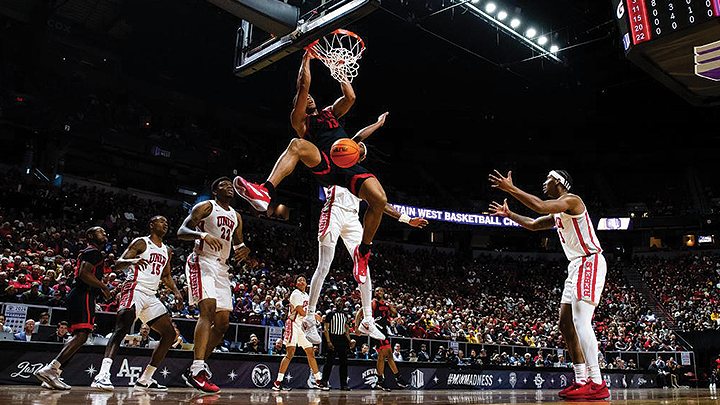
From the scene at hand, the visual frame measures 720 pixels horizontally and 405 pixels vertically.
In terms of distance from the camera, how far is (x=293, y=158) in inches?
181

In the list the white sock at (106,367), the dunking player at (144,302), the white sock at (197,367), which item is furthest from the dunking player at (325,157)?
the white sock at (106,367)

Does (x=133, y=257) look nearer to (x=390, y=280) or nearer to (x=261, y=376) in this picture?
(x=261, y=376)

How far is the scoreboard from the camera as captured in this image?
304 inches

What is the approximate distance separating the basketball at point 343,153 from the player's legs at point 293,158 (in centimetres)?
14

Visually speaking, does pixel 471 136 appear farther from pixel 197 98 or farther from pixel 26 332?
pixel 26 332

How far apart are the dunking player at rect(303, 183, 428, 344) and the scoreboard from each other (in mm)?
5256

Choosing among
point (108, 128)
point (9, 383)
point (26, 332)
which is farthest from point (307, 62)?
point (108, 128)

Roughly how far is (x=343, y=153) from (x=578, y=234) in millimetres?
2582

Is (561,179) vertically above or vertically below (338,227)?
above

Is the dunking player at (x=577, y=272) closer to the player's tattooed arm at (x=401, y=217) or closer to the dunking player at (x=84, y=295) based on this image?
the player's tattooed arm at (x=401, y=217)

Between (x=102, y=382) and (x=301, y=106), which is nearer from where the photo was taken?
(x=301, y=106)

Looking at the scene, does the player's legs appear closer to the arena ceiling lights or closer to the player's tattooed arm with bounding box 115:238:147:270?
the player's tattooed arm with bounding box 115:238:147:270

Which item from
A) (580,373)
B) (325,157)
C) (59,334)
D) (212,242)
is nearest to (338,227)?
(325,157)

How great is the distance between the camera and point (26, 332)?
8766 mm
